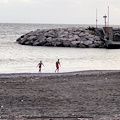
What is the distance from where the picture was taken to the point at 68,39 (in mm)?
58875

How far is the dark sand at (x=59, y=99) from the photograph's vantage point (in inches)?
398

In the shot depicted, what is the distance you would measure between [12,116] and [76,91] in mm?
4842

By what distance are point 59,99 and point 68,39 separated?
4681cm

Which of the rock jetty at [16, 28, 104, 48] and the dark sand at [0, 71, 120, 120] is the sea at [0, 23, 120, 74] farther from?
the dark sand at [0, 71, 120, 120]

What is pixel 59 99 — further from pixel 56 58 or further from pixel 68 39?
pixel 68 39

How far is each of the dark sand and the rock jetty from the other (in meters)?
40.3

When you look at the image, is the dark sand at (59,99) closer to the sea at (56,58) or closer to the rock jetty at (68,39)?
the sea at (56,58)

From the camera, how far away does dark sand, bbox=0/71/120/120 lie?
1010 centimetres

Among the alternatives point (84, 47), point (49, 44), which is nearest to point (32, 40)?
point (49, 44)

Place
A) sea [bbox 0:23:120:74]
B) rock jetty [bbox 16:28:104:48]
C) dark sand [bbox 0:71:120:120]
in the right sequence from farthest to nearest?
rock jetty [bbox 16:28:104:48]
sea [bbox 0:23:120:74]
dark sand [bbox 0:71:120:120]

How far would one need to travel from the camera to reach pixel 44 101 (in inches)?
473

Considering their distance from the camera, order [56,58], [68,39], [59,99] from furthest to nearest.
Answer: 1. [68,39]
2. [56,58]
3. [59,99]

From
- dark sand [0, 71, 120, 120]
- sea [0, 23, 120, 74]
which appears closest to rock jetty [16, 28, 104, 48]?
sea [0, 23, 120, 74]

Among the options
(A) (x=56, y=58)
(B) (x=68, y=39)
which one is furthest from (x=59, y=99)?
(B) (x=68, y=39)
